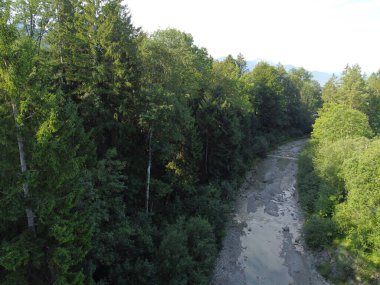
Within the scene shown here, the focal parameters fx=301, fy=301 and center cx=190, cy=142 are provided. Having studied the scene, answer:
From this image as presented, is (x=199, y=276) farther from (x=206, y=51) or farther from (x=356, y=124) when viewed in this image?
(x=206, y=51)

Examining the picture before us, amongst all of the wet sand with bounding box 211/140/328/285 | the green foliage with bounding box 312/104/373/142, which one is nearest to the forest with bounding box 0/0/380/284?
the green foliage with bounding box 312/104/373/142

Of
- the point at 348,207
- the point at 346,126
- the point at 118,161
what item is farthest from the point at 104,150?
the point at 346,126

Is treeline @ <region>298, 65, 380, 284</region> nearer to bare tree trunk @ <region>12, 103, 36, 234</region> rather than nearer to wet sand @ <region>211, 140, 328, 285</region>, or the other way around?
wet sand @ <region>211, 140, 328, 285</region>

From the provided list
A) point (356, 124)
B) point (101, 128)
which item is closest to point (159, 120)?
point (101, 128)

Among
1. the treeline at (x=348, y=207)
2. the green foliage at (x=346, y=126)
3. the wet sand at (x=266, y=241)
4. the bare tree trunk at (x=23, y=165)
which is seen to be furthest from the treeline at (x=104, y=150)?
the green foliage at (x=346, y=126)

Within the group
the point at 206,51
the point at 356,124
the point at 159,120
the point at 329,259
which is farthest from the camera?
the point at 206,51

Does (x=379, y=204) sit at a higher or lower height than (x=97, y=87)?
lower

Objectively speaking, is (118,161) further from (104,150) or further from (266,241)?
(266,241)

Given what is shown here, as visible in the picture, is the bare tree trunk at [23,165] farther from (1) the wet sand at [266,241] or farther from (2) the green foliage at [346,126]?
(2) the green foliage at [346,126]
